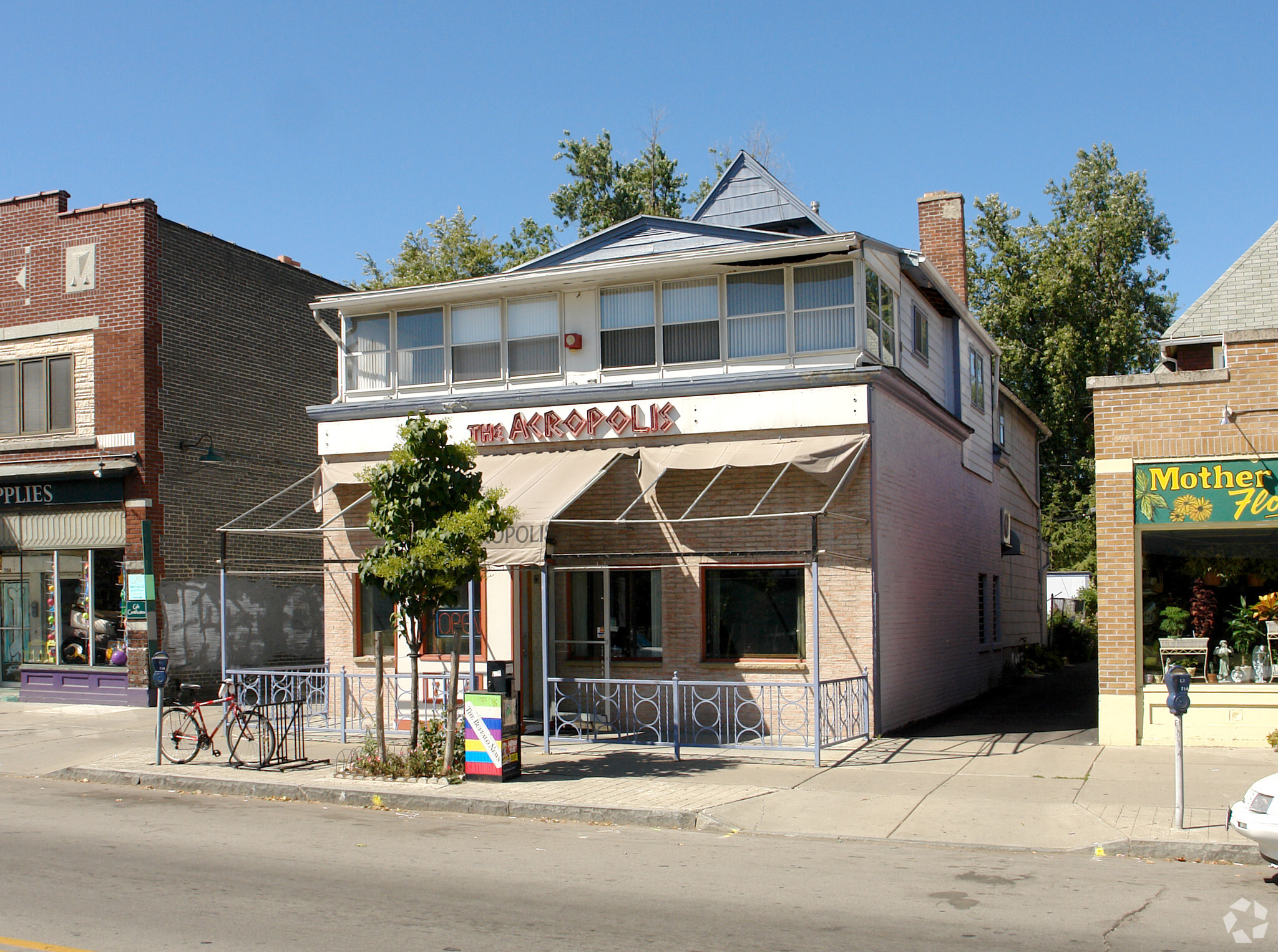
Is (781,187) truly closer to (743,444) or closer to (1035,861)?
(743,444)

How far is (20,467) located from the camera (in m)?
21.4

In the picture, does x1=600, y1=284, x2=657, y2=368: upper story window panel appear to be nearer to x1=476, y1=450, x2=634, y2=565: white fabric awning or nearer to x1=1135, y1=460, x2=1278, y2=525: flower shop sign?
x1=476, y1=450, x2=634, y2=565: white fabric awning

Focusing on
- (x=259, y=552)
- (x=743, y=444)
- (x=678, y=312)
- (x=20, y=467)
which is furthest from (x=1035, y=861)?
(x=20, y=467)

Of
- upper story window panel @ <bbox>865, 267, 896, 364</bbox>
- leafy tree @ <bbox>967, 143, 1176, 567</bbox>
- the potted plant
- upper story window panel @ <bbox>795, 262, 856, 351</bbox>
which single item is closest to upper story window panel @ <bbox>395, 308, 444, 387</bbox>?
upper story window panel @ <bbox>795, 262, 856, 351</bbox>

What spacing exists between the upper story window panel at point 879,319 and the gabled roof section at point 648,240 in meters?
1.70

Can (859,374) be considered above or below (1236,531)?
above

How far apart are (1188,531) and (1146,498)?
653mm

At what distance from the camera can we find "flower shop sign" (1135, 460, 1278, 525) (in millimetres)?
14188

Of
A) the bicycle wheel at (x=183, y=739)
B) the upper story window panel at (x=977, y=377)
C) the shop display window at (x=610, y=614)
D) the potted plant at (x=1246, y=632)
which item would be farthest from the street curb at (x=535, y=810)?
the upper story window panel at (x=977, y=377)

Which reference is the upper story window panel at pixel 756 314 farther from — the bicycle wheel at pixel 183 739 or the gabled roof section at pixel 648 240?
the bicycle wheel at pixel 183 739

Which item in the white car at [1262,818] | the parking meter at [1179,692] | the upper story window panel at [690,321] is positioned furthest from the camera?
the upper story window panel at [690,321]

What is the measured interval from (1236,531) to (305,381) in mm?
18593

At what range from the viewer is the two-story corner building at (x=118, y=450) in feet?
67.7

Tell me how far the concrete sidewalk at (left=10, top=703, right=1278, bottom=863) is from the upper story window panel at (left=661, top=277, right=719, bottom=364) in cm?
579
